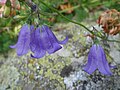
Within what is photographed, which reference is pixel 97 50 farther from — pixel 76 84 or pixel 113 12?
pixel 113 12

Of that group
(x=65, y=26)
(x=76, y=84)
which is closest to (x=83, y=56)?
(x=76, y=84)

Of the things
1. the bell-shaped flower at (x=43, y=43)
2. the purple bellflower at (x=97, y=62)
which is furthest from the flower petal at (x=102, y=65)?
the bell-shaped flower at (x=43, y=43)

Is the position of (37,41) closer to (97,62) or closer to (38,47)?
(38,47)

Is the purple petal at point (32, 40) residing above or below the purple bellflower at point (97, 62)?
above

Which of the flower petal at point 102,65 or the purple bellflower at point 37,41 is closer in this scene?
the purple bellflower at point 37,41

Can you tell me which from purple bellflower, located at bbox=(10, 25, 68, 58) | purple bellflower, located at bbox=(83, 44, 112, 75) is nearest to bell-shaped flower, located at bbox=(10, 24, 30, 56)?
purple bellflower, located at bbox=(10, 25, 68, 58)

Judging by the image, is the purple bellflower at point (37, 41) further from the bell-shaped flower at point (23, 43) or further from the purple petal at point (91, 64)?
the purple petal at point (91, 64)

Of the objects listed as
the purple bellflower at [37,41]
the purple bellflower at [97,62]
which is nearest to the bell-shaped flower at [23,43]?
the purple bellflower at [37,41]

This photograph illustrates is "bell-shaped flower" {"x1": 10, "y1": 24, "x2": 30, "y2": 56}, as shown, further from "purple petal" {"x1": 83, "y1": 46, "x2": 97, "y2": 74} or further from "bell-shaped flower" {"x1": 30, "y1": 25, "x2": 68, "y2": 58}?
"purple petal" {"x1": 83, "y1": 46, "x2": 97, "y2": 74}
